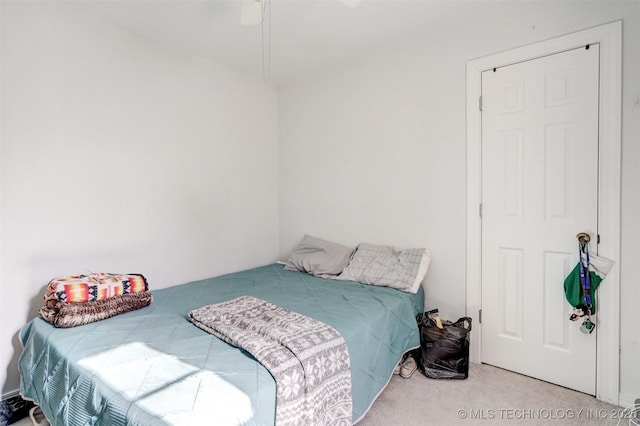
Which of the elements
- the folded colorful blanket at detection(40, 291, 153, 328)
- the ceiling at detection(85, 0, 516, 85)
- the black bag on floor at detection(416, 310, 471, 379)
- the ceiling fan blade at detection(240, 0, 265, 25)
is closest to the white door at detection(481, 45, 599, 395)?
the black bag on floor at detection(416, 310, 471, 379)

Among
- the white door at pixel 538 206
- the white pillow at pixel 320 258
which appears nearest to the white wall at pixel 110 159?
the white pillow at pixel 320 258

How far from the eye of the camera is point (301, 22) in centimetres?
230

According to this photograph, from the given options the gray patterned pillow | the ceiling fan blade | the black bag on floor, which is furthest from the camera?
the gray patterned pillow

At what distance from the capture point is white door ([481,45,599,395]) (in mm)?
1915

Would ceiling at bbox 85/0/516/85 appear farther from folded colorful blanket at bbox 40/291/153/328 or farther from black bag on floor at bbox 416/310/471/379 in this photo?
black bag on floor at bbox 416/310/471/379

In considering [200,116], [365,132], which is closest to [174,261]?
[200,116]

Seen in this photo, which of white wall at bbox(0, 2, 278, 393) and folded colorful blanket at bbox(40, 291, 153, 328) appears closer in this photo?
folded colorful blanket at bbox(40, 291, 153, 328)

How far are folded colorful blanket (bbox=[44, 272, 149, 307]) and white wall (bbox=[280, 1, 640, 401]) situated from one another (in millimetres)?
1779

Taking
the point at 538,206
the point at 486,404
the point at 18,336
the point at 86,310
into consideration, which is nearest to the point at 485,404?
the point at 486,404

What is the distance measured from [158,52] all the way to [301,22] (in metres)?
1.23

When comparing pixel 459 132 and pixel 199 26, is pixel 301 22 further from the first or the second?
pixel 459 132

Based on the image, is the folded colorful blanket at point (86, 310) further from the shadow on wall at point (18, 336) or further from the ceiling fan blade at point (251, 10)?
the ceiling fan blade at point (251, 10)

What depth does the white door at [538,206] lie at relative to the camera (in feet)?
6.28

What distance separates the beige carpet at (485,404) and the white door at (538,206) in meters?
0.14
